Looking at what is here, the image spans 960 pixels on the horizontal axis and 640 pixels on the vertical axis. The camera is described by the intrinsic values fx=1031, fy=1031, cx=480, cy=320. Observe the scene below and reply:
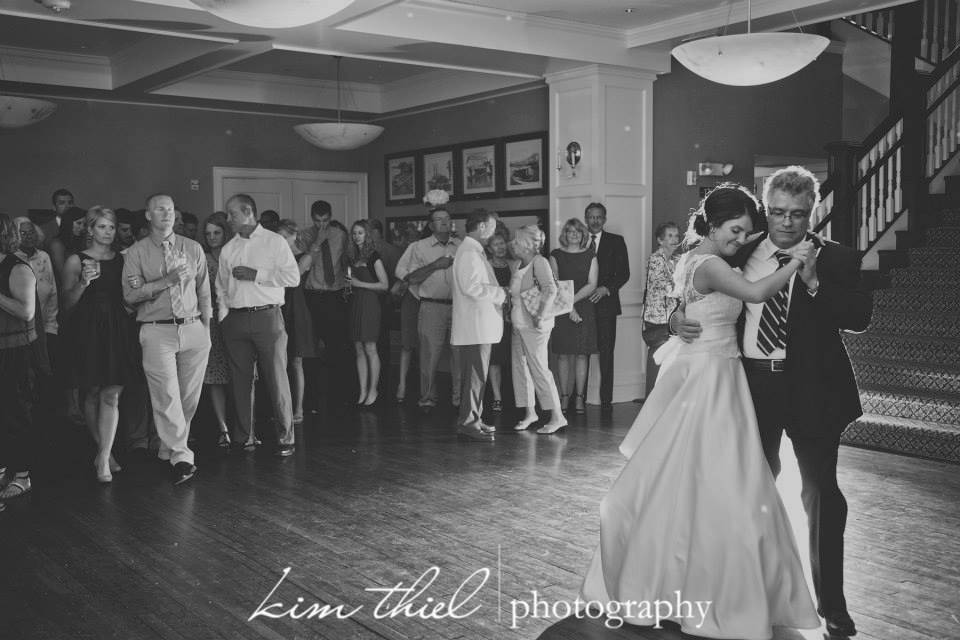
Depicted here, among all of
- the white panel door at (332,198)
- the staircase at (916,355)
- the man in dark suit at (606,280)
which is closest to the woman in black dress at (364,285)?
the man in dark suit at (606,280)

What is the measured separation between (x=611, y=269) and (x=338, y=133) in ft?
10.0

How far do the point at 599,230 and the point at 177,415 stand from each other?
390 cm

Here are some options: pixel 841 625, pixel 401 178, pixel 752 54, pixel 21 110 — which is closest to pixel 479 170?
pixel 401 178

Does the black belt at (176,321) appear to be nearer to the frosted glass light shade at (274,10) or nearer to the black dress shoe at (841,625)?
the frosted glass light shade at (274,10)

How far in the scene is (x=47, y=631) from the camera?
3463mm

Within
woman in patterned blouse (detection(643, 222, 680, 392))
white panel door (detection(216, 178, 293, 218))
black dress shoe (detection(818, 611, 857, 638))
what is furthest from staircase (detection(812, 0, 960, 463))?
white panel door (detection(216, 178, 293, 218))

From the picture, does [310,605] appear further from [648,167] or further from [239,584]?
[648,167]

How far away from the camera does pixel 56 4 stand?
242 inches

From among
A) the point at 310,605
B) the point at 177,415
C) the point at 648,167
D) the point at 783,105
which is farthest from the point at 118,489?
the point at 783,105

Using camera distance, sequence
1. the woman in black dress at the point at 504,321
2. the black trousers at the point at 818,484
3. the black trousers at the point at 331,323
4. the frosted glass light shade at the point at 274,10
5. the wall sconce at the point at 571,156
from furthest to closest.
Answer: the wall sconce at the point at 571,156
the black trousers at the point at 331,323
the woman in black dress at the point at 504,321
the frosted glass light shade at the point at 274,10
the black trousers at the point at 818,484

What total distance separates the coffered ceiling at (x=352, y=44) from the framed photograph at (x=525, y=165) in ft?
1.76

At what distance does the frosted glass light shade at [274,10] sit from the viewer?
3.84m

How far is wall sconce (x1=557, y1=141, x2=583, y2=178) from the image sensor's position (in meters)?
8.63

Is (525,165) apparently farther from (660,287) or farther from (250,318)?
(250,318)
